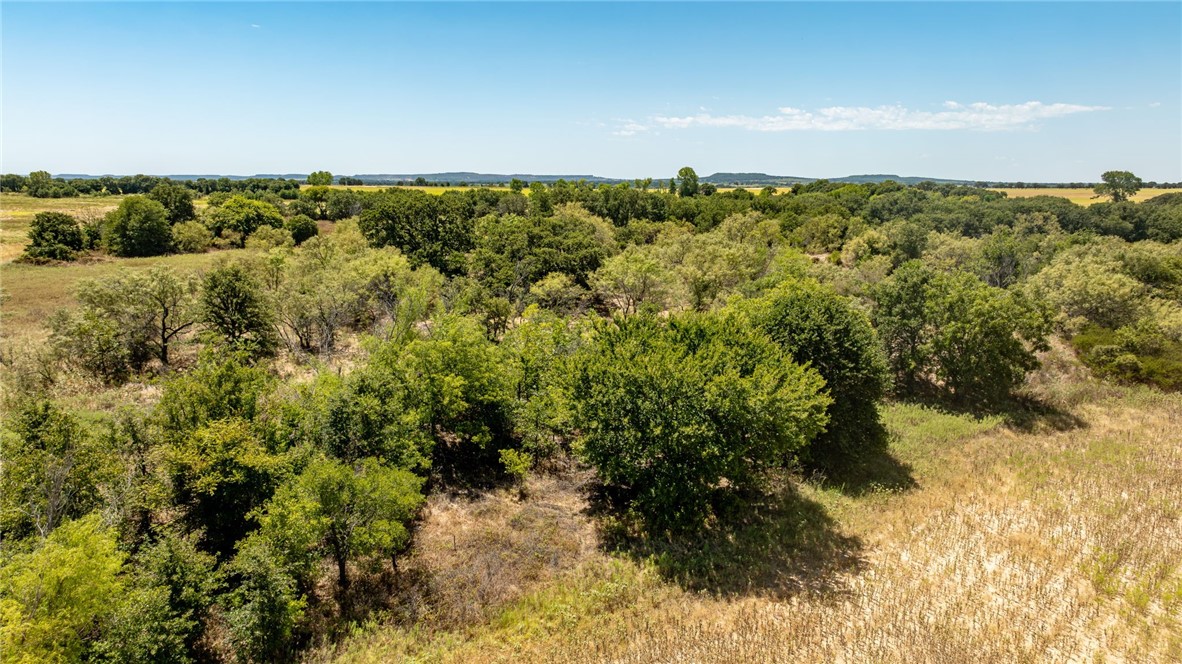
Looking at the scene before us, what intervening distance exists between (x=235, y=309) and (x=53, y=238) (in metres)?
45.0

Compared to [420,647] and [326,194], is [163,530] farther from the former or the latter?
[326,194]

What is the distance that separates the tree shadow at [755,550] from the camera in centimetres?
1764

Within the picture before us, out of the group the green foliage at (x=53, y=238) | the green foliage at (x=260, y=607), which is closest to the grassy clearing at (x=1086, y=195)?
the green foliage at (x=260, y=607)

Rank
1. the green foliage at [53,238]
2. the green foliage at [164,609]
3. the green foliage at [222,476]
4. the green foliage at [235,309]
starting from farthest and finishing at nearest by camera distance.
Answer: the green foliage at [53,238] < the green foliage at [235,309] < the green foliage at [222,476] < the green foliage at [164,609]

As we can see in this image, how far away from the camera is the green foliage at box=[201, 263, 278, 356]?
3177 cm

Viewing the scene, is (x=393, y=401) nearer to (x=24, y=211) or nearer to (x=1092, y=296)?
(x=1092, y=296)

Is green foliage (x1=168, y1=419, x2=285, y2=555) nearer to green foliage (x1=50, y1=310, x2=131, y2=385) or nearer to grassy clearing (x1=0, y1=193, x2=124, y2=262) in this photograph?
green foliage (x1=50, y1=310, x2=131, y2=385)

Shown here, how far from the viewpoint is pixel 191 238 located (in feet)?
217

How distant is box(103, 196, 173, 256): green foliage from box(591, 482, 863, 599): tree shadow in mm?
68403

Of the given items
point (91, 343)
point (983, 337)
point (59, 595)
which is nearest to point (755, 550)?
point (59, 595)

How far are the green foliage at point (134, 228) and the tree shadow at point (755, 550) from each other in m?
68.4

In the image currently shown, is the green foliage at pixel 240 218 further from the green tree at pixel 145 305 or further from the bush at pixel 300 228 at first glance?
the green tree at pixel 145 305

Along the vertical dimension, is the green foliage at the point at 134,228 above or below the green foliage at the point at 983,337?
above

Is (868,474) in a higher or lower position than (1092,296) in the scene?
lower
